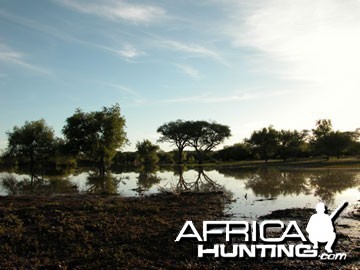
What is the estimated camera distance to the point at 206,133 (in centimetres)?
11706

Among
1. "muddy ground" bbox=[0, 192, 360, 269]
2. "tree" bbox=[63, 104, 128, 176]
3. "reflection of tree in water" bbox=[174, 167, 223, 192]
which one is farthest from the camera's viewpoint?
"tree" bbox=[63, 104, 128, 176]

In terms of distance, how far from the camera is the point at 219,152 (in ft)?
426

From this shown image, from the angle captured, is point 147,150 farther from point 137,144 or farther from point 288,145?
point 288,145

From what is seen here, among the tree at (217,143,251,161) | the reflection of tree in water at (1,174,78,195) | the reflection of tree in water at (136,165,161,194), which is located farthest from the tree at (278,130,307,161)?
the reflection of tree in water at (1,174,78,195)

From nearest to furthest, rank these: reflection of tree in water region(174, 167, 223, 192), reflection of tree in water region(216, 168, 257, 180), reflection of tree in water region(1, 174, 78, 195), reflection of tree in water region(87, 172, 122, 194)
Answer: reflection of tree in water region(1, 174, 78, 195), reflection of tree in water region(87, 172, 122, 194), reflection of tree in water region(174, 167, 223, 192), reflection of tree in water region(216, 168, 257, 180)

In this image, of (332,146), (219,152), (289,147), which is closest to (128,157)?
(219,152)

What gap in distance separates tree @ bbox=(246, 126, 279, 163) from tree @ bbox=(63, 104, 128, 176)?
179ft

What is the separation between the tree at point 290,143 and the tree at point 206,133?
17.4m

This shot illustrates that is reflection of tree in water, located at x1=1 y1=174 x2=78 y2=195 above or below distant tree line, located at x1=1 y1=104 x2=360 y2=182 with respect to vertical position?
below

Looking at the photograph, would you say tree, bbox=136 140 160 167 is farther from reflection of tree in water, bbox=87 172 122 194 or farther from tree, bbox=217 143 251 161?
reflection of tree in water, bbox=87 172 122 194

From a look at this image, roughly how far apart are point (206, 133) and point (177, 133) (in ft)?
32.5

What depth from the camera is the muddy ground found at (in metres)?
12.1

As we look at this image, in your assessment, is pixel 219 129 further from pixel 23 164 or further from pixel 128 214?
pixel 128 214

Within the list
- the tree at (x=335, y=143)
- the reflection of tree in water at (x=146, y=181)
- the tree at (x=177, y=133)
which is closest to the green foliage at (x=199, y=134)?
the tree at (x=177, y=133)
